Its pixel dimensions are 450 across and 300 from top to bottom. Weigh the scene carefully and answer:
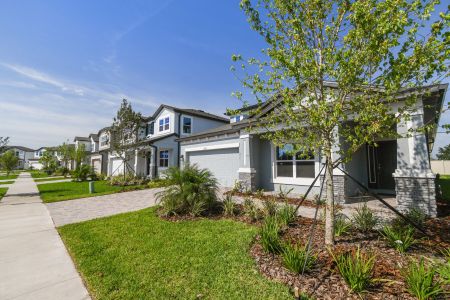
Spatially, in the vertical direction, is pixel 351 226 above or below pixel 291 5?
below

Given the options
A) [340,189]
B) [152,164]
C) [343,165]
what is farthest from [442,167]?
[152,164]

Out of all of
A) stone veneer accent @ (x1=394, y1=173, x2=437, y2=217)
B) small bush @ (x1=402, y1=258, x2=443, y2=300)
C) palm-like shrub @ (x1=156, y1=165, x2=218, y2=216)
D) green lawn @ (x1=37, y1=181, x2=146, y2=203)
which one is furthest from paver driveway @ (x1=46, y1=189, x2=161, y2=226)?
stone veneer accent @ (x1=394, y1=173, x2=437, y2=217)

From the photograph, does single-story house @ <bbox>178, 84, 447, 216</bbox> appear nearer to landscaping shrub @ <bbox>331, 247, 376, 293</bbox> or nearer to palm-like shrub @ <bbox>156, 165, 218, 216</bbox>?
palm-like shrub @ <bbox>156, 165, 218, 216</bbox>

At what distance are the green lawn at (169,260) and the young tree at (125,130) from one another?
1600cm

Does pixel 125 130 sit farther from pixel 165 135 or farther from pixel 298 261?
pixel 298 261

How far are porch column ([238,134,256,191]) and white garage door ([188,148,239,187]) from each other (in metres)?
1.66

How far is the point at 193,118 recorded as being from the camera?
25062 mm

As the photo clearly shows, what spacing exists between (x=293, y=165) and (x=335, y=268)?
8626 millimetres

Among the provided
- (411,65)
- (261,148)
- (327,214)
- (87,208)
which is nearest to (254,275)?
(327,214)

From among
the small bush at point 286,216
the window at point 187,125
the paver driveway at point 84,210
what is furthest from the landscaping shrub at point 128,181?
the small bush at point 286,216

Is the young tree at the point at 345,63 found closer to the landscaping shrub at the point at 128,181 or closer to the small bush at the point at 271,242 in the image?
the small bush at the point at 271,242

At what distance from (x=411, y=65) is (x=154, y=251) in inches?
242

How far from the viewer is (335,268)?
159 inches

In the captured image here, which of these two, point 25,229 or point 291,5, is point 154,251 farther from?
point 291,5
